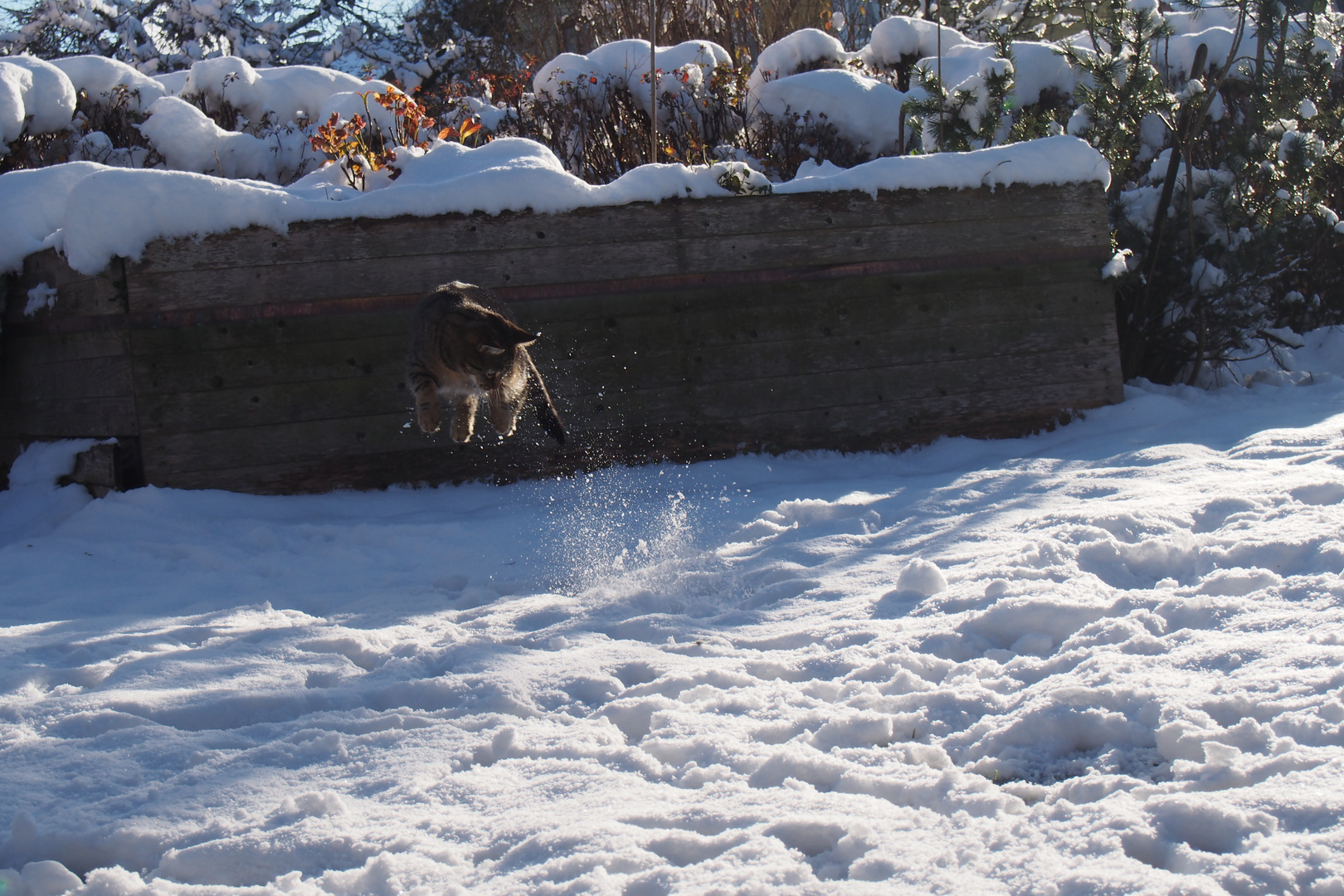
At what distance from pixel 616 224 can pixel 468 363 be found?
Answer: 2.14 m

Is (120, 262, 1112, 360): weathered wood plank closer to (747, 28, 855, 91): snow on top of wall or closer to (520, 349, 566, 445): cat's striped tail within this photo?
(520, 349, 566, 445): cat's striped tail

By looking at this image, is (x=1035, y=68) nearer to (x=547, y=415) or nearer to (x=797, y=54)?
(x=797, y=54)

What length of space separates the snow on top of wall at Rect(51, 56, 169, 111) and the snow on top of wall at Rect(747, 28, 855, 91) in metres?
6.12

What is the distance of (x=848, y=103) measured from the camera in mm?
9180

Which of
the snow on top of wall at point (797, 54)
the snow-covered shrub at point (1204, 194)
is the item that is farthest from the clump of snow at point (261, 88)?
the snow-covered shrub at point (1204, 194)

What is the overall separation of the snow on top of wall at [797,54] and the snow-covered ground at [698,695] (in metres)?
6.83

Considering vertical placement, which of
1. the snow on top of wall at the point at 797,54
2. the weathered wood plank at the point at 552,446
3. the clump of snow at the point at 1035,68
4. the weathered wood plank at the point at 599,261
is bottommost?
the weathered wood plank at the point at 552,446

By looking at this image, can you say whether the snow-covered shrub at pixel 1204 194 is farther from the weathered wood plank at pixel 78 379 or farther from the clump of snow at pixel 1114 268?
the weathered wood plank at pixel 78 379

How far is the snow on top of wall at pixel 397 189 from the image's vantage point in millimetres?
5578

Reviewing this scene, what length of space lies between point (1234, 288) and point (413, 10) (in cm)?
1493

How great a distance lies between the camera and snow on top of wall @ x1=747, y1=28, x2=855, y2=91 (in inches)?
412

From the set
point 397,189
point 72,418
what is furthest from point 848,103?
point 72,418

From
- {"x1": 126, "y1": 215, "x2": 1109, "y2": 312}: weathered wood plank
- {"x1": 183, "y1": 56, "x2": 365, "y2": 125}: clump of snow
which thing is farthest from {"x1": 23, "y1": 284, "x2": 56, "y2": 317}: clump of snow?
{"x1": 183, "y1": 56, "x2": 365, "y2": 125}: clump of snow

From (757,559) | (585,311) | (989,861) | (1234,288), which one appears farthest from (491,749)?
(1234,288)
